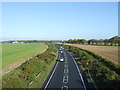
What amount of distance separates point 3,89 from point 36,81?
19.3 ft

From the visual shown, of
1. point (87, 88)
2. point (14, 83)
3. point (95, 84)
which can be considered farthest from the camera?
point (95, 84)

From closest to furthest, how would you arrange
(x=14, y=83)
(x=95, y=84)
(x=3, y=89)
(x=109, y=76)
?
(x=3, y=89) → (x=14, y=83) → (x=95, y=84) → (x=109, y=76)

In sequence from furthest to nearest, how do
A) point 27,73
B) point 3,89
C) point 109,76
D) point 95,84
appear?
point 27,73 → point 109,76 → point 95,84 → point 3,89

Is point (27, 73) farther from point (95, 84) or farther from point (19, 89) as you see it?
point (95, 84)

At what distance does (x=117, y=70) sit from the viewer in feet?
88.1

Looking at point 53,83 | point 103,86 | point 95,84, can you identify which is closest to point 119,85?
point 103,86

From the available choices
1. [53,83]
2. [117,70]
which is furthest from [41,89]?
[117,70]

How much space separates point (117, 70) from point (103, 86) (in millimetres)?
8770

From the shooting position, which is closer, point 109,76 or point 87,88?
point 87,88

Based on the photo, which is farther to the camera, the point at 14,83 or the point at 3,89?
the point at 14,83

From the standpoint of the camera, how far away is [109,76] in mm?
21953

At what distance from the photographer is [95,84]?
2053 cm

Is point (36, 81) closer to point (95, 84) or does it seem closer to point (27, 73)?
point (27, 73)

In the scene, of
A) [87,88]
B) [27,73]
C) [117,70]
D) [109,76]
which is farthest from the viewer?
[117,70]
